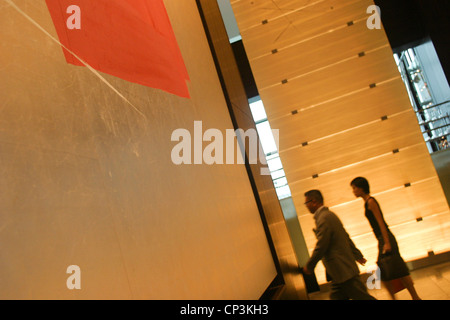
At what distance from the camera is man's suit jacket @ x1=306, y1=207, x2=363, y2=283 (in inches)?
110

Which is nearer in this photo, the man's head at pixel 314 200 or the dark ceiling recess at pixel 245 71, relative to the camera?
the man's head at pixel 314 200

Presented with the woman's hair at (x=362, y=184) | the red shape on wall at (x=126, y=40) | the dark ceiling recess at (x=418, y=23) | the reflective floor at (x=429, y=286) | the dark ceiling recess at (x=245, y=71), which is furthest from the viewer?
the dark ceiling recess at (x=245, y=71)

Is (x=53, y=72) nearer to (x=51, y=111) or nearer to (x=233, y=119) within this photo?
(x=51, y=111)

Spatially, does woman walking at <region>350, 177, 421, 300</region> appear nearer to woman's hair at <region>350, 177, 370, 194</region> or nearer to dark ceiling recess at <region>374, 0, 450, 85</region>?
woman's hair at <region>350, 177, 370, 194</region>

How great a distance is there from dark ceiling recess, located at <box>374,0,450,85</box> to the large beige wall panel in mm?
883

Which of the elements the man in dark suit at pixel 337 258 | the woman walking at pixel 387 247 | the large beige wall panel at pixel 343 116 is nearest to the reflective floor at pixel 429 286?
the large beige wall panel at pixel 343 116

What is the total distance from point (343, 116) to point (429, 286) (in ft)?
6.80

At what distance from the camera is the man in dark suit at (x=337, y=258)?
9.13 ft

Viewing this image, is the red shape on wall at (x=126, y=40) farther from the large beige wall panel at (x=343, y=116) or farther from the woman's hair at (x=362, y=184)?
the large beige wall panel at (x=343, y=116)

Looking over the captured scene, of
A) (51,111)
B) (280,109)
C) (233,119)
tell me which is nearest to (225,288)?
(51,111)

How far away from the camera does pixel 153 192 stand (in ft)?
4.77

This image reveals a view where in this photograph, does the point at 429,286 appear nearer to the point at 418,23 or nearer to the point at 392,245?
the point at 392,245

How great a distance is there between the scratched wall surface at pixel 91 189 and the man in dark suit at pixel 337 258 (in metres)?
1.04

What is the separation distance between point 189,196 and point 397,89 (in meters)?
3.94
